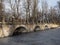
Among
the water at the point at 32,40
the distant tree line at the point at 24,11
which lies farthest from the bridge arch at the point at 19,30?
the water at the point at 32,40

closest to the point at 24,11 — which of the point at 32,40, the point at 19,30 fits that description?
the point at 19,30

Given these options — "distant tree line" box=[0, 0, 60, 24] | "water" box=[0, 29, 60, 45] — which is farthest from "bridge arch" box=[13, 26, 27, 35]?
"water" box=[0, 29, 60, 45]

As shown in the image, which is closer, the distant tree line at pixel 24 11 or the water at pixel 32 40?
the water at pixel 32 40

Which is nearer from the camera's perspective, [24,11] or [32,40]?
[32,40]

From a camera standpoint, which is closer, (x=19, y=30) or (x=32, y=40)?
(x=32, y=40)

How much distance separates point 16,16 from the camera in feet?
128

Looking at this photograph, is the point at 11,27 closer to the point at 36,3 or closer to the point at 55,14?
the point at 36,3

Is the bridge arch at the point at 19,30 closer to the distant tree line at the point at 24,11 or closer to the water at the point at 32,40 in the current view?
the distant tree line at the point at 24,11

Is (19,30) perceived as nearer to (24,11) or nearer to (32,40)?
(24,11)

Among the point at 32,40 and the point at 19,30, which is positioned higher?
the point at 32,40

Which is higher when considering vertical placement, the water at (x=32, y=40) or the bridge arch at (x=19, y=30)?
the water at (x=32, y=40)

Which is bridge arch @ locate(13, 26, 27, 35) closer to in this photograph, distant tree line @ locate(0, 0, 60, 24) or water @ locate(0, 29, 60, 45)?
distant tree line @ locate(0, 0, 60, 24)

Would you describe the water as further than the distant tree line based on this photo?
No

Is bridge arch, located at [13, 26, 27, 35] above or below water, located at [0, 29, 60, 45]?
below
